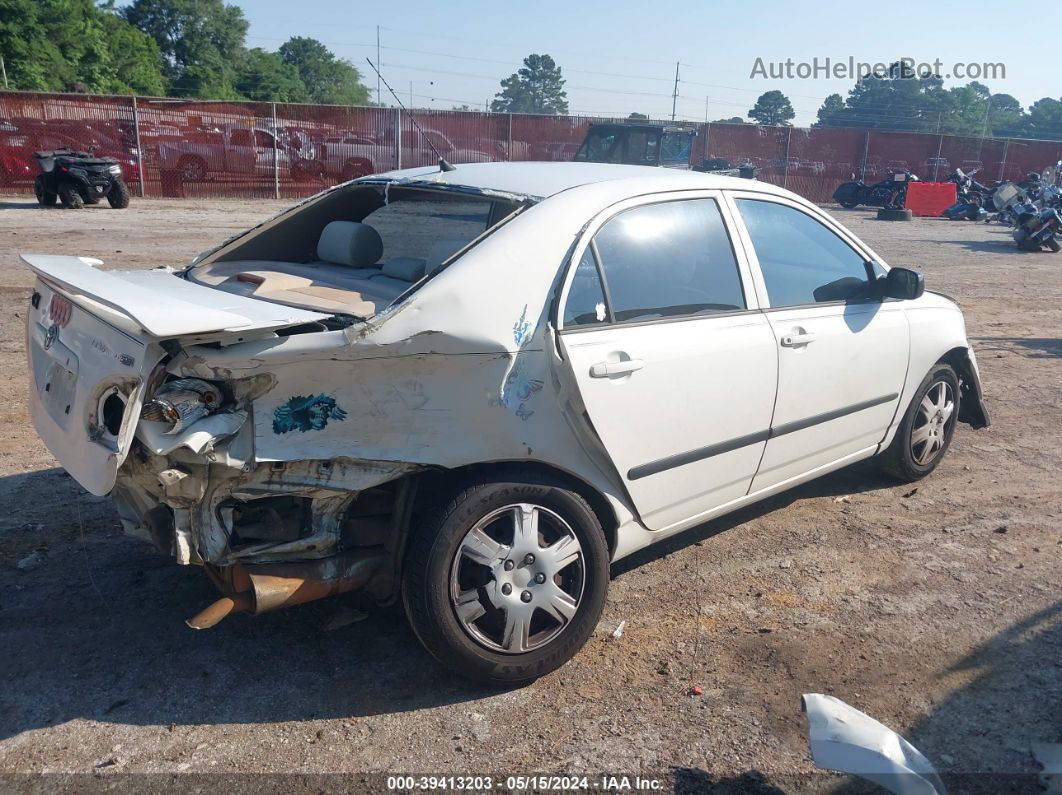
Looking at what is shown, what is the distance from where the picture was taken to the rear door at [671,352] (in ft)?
11.0

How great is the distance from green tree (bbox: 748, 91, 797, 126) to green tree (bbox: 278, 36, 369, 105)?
39.0m

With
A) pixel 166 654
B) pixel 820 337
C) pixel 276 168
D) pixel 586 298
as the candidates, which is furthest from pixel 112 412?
pixel 276 168

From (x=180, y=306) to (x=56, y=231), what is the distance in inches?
550

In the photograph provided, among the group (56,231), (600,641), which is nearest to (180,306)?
(600,641)

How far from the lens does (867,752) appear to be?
8.87 ft

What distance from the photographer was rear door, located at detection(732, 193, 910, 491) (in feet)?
13.4

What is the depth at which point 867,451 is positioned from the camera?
478cm

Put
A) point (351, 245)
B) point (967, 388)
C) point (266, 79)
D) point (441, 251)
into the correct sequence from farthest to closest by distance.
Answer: point (266, 79), point (967, 388), point (351, 245), point (441, 251)

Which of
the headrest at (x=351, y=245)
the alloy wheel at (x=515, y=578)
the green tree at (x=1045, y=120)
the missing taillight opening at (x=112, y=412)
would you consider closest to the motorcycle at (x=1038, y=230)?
the headrest at (x=351, y=245)

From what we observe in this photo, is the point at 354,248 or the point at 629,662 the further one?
the point at 354,248

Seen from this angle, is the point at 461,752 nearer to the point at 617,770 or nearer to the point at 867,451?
the point at 617,770

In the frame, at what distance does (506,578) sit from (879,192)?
26642 millimetres

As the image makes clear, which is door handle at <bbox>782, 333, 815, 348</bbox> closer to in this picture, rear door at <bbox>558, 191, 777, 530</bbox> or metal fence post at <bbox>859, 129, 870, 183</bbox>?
Answer: rear door at <bbox>558, 191, 777, 530</bbox>

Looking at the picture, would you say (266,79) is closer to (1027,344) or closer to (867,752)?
(1027,344)
